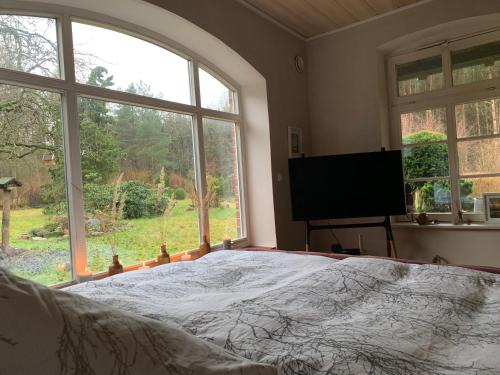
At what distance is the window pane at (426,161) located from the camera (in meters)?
3.83

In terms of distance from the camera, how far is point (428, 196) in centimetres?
393

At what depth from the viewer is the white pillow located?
0.49 meters

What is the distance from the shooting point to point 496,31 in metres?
3.52

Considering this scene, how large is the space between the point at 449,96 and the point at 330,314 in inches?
137

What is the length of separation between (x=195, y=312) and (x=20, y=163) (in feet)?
6.04

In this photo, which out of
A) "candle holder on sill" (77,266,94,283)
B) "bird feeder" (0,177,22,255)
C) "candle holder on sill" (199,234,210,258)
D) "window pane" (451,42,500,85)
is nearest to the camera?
"bird feeder" (0,177,22,255)

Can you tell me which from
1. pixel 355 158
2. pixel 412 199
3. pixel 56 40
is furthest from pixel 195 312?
pixel 412 199

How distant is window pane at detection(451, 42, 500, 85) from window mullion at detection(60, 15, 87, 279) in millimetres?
3609

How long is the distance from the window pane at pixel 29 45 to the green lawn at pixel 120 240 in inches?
36.4

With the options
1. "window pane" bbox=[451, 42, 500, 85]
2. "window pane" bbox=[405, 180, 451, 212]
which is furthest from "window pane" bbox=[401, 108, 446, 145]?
"window pane" bbox=[405, 180, 451, 212]

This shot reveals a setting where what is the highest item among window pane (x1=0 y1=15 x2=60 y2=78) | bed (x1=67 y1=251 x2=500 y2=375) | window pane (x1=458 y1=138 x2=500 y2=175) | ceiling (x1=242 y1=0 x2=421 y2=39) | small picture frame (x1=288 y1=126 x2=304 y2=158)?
ceiling (x1=242 y1=0 x2=421 y2=39)

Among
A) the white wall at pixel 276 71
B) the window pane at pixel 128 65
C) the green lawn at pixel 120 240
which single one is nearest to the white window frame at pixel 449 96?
the white wall at pixel 276 71

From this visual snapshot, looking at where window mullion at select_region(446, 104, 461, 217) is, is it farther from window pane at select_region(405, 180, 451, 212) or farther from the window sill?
the window sill

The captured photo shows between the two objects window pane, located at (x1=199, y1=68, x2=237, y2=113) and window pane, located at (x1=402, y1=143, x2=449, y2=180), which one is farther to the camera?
window pane, located at (x1=402, y1=143, x2=449, y2=180)
